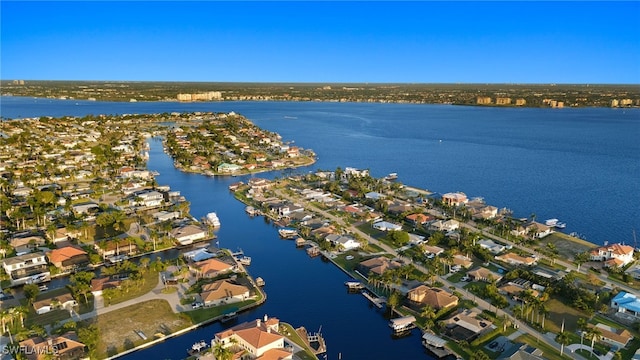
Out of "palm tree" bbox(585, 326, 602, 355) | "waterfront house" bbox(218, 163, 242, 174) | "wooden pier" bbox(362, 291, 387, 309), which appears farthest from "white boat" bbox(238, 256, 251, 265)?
"waterfront house" bbox(218, 163, 242, 174)

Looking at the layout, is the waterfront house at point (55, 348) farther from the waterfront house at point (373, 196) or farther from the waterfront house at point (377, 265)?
the waterfront house at point (373, 196)

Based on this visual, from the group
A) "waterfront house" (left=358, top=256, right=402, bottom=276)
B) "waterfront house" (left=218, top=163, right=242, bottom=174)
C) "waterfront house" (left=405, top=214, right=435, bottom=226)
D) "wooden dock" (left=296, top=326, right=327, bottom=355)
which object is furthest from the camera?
"waterfront house" (left=218, top=163, right=242, bottom=174)

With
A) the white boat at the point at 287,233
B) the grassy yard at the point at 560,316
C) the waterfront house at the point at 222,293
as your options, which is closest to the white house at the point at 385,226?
the white boat at the point at 287,233

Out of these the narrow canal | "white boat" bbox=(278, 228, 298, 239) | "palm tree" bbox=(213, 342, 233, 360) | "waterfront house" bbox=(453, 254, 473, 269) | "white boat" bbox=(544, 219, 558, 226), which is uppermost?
"palm tree" bbox=(213, 342, 233, 360)

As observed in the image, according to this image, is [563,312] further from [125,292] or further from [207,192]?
[207,192]

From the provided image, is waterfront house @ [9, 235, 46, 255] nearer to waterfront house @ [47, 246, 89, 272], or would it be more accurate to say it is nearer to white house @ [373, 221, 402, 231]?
waterfront house @ [47, 246, 89, 272]
